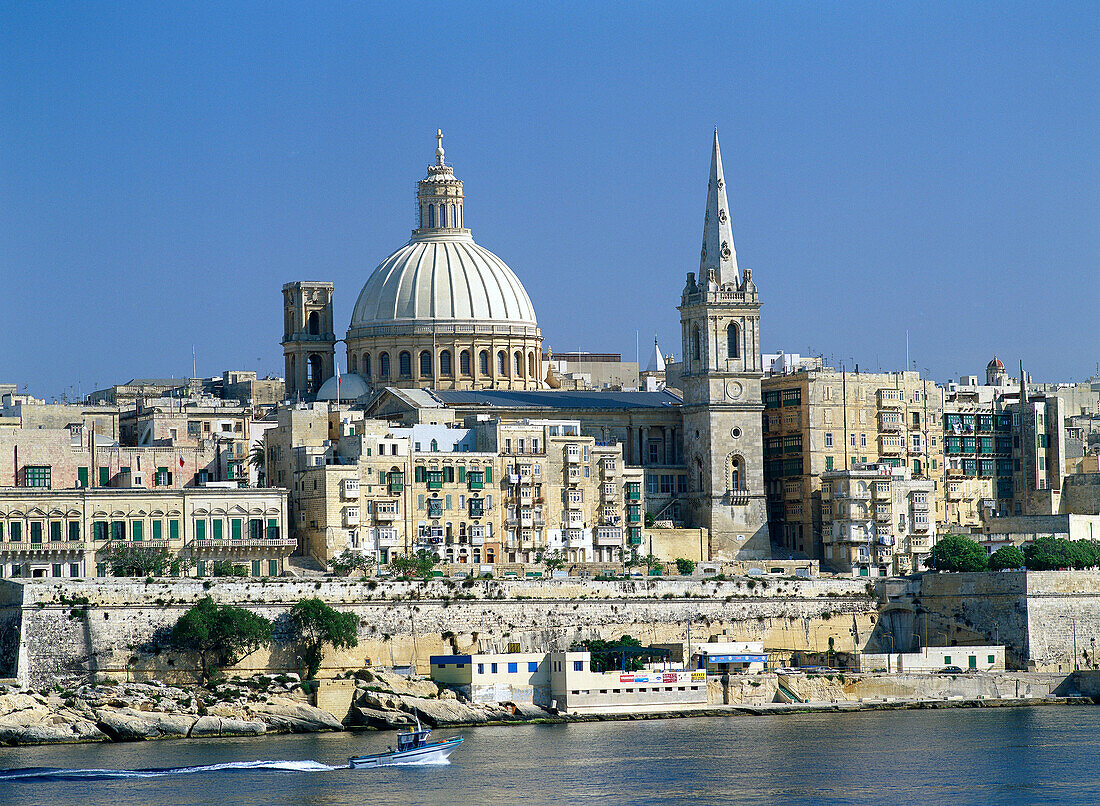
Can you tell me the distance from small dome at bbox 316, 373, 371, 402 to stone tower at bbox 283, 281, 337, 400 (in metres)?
2.97

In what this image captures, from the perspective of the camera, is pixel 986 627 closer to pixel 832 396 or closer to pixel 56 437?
pixel 832 396

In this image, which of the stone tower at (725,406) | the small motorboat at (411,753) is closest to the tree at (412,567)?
the stone tower at (725,406)

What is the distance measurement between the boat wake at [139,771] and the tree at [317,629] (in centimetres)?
1410

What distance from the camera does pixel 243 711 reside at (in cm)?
7581

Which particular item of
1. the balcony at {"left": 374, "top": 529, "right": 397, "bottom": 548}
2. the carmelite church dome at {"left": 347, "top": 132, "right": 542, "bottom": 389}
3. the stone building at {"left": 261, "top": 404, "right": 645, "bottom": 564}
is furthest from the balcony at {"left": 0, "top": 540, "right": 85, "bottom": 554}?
the carmelite church dome at {"left": 347, "top": 132, "right": 542, "bottom": 389}

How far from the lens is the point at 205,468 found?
95.8 m

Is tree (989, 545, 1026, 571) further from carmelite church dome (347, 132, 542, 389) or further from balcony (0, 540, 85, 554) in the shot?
balcony (0, 540, 85, 554)

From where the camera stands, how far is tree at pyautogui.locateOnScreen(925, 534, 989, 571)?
9131cm

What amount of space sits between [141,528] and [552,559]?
608 inches

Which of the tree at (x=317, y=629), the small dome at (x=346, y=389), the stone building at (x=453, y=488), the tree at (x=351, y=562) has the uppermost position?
the small dome at (x=346, y=389)

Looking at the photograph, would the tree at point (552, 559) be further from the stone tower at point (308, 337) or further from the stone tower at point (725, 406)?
the stone tower at point (308, 337)

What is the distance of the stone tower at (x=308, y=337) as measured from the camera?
110125 mm

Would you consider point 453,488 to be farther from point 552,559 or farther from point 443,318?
point 443,318

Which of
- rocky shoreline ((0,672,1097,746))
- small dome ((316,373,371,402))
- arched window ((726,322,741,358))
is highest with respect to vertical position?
arched window ((726,322,741,358))
